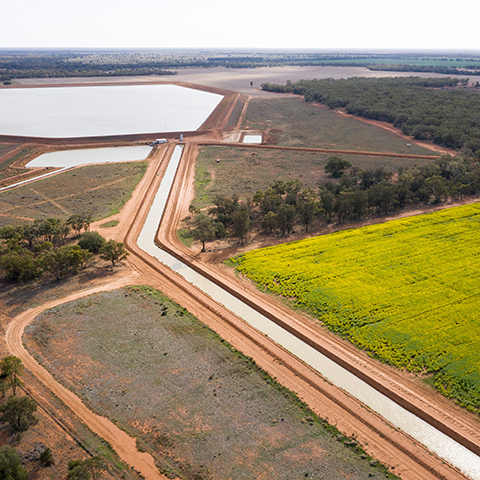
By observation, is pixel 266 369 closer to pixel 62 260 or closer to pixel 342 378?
pixel 342 378

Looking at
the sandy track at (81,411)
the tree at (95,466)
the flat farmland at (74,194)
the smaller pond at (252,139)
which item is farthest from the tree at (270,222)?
the smaller pond at (252,139)

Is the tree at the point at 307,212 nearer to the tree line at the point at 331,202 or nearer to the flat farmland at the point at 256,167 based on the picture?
the tree line at the point at 331,202

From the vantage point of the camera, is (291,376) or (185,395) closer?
(185,395)

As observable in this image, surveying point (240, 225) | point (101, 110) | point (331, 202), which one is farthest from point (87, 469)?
point (101, 110)

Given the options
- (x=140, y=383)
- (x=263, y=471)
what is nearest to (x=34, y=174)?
(x=140, y=383)

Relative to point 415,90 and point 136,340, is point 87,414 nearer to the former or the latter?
point 136,340
